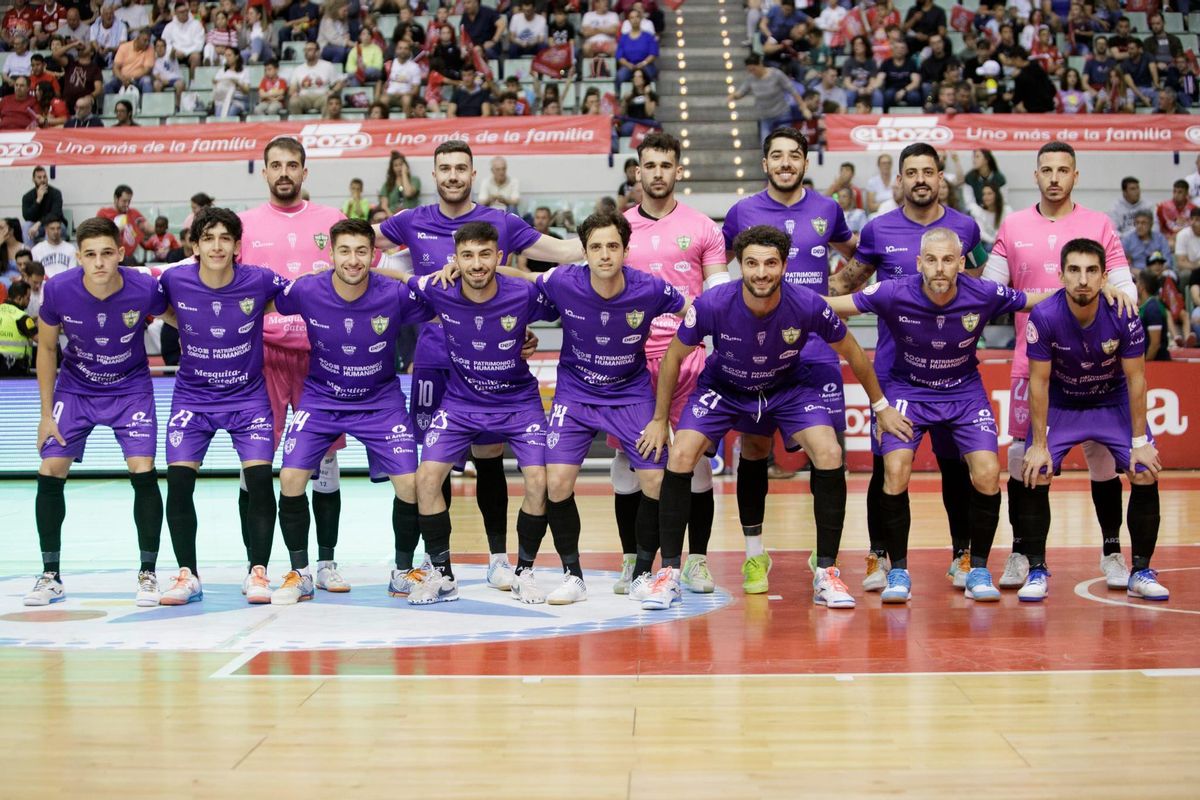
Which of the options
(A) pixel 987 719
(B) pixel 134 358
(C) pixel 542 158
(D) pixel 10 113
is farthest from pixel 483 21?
(A) pixel 987 719

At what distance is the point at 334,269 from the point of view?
7352 millimetres

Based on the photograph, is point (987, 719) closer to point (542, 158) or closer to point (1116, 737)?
point (1116, 737)

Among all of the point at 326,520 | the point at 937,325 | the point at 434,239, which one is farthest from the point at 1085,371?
the point at 326,520

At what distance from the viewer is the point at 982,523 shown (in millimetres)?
7250

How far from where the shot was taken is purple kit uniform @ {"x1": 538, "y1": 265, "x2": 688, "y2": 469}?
707 cm

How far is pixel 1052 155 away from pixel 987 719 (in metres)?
3.86

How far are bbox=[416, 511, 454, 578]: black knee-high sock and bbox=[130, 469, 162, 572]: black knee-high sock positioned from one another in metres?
1.41

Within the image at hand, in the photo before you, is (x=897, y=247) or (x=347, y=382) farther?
(x=897, y=247)

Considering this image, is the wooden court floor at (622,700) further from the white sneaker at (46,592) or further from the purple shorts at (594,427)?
the purple shorts at (594,427)

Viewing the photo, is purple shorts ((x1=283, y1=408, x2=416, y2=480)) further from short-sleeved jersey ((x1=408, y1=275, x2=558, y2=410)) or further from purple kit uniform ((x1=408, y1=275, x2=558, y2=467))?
short-sleeved jersey ((x1=408, y1=275, x2=558, y2=410))

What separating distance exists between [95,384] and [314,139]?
37.1 ft

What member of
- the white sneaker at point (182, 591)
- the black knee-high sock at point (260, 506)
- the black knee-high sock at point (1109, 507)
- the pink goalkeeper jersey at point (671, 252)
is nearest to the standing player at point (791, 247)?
the pink goalkeeper jersey at point (671, 252)

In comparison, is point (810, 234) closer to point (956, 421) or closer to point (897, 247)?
point (897, 247)

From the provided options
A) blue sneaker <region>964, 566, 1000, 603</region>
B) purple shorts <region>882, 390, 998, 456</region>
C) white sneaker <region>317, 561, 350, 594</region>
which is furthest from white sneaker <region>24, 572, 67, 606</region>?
blue sneaker <region>964, 566, 1000, 603</region>
